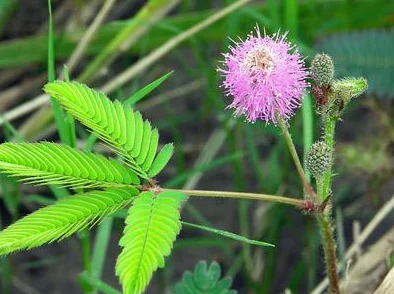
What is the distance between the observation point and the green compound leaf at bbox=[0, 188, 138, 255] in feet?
2.87

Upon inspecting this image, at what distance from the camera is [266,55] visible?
0.98 meters

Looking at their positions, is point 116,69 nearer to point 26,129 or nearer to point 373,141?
point 26,129

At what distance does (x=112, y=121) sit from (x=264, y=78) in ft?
0.64

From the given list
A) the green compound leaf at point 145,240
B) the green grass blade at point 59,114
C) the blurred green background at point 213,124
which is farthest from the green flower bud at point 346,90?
the blurred green background at point 213,124

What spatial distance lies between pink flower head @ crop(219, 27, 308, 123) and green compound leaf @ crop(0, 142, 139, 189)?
0.17 metres

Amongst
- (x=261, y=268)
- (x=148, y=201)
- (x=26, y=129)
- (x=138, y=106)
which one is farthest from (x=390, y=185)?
(x=148, y=201)

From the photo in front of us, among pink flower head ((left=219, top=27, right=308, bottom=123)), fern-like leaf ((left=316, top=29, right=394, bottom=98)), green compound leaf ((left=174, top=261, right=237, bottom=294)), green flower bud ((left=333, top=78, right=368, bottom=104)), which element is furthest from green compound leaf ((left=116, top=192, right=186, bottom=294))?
fern-like leaf ((left=316, top=29, right=394, bottom=98))

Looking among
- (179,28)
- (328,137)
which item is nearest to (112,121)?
(328,137)

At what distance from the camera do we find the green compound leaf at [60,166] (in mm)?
922

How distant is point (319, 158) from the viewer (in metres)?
1.02

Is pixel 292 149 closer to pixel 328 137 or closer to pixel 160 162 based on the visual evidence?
pixel 328 137

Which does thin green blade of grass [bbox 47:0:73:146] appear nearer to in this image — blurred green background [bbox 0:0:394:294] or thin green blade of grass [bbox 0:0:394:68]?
blurred green background [bbox 0:0:394:294]

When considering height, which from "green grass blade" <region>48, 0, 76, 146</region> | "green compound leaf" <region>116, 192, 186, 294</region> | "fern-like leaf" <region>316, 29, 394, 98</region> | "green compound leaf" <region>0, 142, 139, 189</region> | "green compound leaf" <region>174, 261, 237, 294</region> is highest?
"fern-like leaf" <region>316, 29, 394, 98</region>

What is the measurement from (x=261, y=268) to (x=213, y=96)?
42cm
